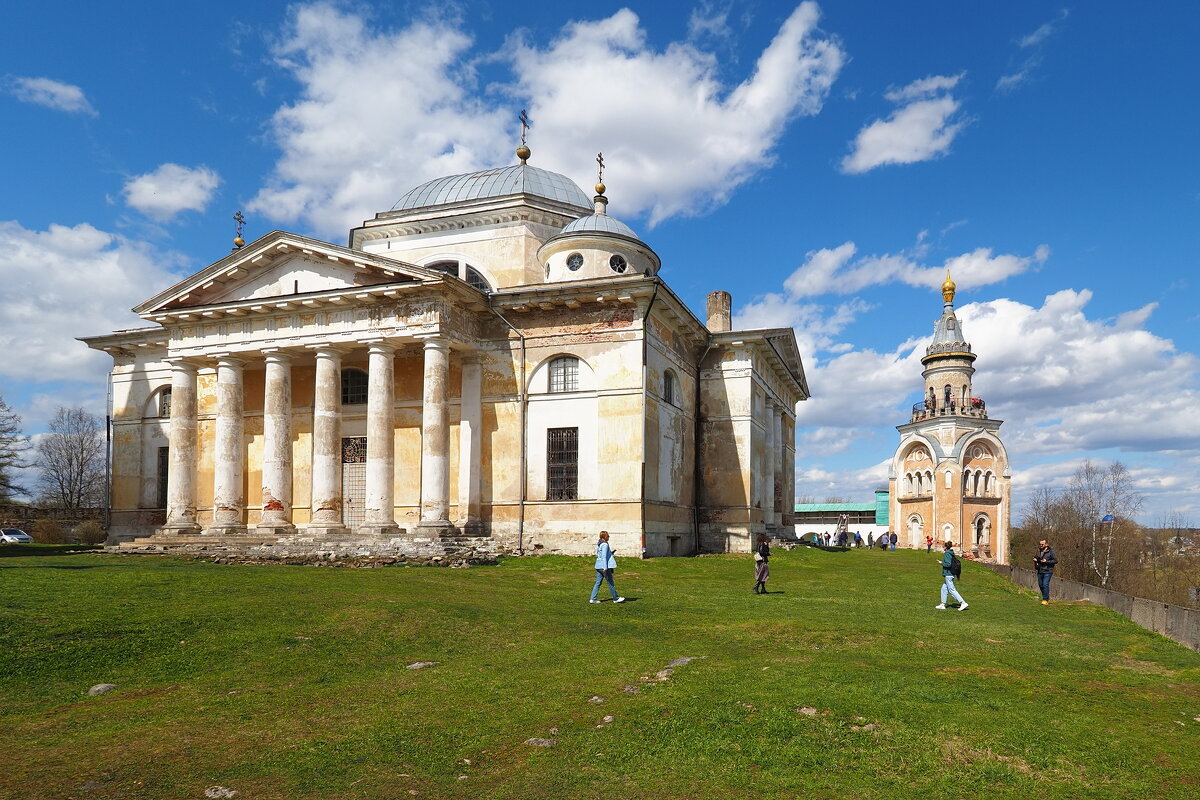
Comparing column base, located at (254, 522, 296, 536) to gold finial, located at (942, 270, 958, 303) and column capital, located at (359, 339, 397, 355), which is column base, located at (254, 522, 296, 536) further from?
gold finial, located at (942, 270, 958, 303)

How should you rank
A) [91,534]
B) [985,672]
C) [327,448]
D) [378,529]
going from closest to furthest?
[985,672], [378,529], [327,448], [91,534]

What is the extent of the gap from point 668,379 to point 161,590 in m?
19.4

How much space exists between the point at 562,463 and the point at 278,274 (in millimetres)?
11453

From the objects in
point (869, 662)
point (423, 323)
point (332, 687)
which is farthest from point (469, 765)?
point (423, 323)

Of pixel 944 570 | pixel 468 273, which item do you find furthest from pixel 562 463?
pixel 944 570

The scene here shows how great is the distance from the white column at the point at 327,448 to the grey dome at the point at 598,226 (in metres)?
9.61

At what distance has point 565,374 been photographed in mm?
28875

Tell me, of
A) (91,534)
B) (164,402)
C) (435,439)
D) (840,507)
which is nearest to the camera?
(435,439)

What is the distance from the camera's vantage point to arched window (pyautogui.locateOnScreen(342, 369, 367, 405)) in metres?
31.1

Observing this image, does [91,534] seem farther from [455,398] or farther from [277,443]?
[455,398]

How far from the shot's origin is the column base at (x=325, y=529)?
26750 mm

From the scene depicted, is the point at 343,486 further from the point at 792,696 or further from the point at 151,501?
Result: the point at 792,696

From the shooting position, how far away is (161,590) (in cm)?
1545

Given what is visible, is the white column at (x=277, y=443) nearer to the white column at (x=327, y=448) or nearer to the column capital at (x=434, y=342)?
the white column at (x=327, y=448)
